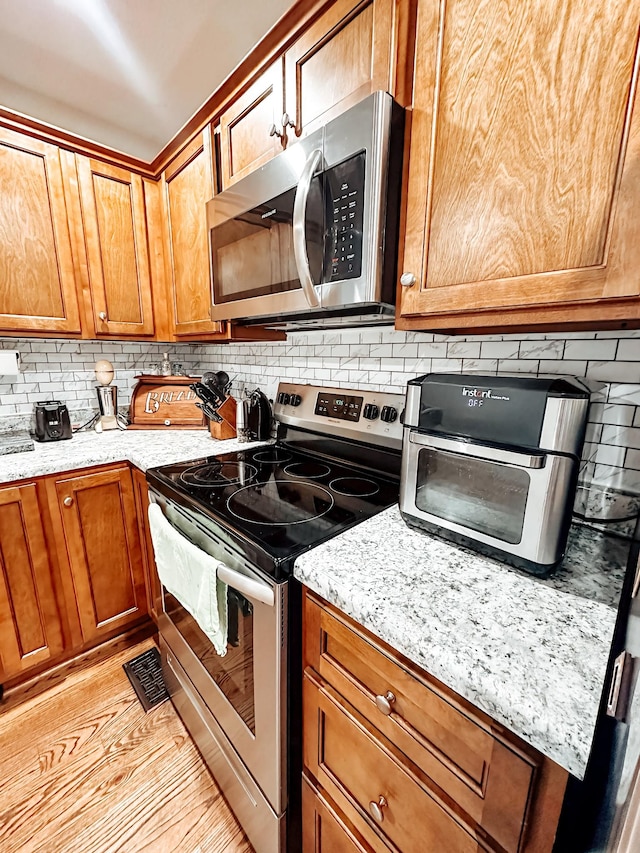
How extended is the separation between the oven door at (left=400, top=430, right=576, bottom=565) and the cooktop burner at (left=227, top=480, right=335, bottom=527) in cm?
26

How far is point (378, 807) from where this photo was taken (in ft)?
2.19

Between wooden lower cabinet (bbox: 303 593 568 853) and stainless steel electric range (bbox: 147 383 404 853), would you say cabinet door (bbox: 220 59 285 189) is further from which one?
wooden lower cabinet (bbox: 303 593 568 853)

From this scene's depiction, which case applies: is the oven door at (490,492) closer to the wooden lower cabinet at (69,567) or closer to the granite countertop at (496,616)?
the granite countertop at (496,616)

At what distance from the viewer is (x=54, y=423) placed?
1.73 m

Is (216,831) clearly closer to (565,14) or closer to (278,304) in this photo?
(278,304)

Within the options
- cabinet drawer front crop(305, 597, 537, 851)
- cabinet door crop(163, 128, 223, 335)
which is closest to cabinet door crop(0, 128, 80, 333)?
cabinet door crop(163, 128, 223, 335)

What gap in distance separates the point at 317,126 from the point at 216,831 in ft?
6.84

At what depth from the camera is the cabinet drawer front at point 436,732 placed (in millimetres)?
472

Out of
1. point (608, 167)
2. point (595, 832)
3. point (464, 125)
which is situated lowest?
point (595, 832)

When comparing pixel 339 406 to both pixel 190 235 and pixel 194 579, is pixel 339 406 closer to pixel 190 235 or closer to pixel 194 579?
pixel 194 579

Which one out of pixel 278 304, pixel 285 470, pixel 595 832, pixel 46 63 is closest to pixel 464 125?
pixel 278 304

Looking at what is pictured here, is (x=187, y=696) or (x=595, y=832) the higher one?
(x=595, y=832)

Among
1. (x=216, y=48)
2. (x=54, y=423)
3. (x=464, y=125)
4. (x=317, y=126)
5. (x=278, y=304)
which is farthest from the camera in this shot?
(x=54, y=423)

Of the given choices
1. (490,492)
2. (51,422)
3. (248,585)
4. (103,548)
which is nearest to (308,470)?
(248,585)
